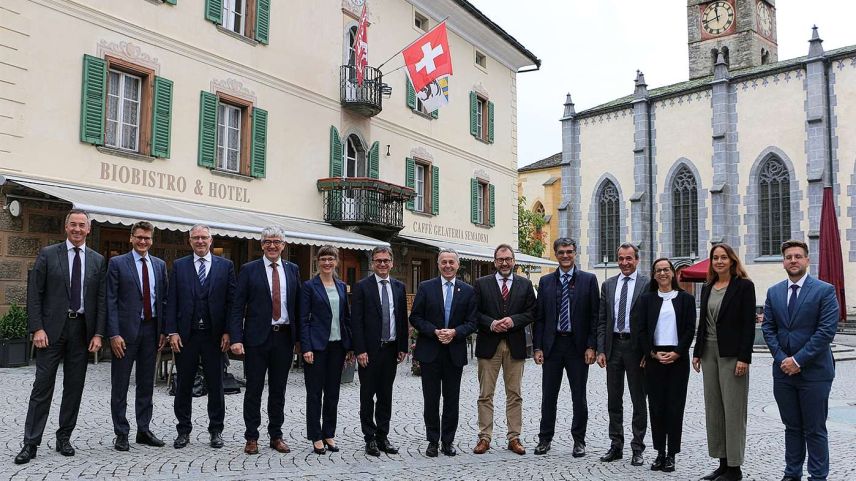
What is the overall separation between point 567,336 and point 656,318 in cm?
85

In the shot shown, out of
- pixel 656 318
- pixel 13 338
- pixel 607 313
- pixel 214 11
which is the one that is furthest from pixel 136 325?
pixel 214 11

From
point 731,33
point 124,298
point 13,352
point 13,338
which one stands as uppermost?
point 731,33

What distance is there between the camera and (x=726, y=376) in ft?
18.7

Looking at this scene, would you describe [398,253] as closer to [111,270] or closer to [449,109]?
[449,109]

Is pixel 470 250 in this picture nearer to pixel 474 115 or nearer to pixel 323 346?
pixel 474 115

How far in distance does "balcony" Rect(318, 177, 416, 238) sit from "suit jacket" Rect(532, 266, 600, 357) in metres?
10.5

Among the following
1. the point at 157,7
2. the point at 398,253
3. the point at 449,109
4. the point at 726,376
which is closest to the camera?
the point at 726,376

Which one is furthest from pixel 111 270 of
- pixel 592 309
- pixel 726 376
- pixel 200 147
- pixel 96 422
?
pixel 200 147

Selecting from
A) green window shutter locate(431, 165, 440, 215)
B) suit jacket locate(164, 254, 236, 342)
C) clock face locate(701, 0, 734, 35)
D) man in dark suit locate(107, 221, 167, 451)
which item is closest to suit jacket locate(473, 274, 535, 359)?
suit jacket locate(164, 254, 236, 342)

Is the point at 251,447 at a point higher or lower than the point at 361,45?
lower

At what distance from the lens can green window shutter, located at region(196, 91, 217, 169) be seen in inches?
559

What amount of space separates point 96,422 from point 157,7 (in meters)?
8.66

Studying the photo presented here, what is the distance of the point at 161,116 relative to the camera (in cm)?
1334

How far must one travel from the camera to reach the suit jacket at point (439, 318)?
652cm
